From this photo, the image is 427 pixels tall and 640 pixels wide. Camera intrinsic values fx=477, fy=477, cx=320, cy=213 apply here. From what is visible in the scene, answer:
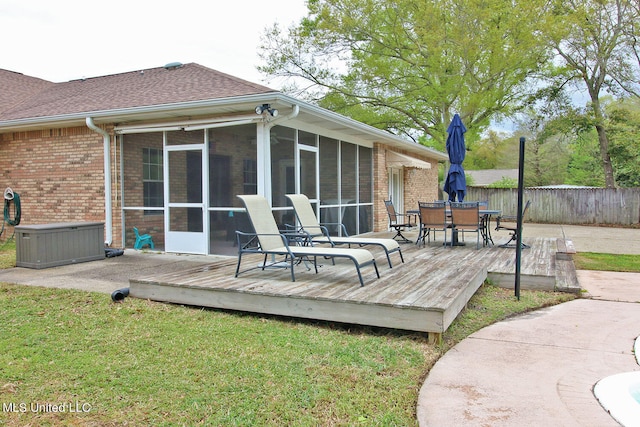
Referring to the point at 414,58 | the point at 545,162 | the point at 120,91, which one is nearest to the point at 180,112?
the point at 120,91

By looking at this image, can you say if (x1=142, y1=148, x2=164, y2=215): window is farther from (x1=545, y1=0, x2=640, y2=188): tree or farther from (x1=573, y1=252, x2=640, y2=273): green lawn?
(x1=545, y1=0, x2=640, y2=188): tree

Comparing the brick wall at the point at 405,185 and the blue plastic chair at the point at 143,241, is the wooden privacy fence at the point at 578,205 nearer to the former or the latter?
the brick wall at the point at 405,185

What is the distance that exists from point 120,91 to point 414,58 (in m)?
15.2

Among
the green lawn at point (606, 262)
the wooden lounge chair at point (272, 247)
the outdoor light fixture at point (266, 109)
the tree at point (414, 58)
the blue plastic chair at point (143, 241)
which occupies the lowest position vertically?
the green lawn at point (606, 262)

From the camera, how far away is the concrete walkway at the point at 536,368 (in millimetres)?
2758

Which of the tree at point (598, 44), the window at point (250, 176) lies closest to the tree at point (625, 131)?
the tree at point (598, 44)

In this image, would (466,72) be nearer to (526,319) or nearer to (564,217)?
(564,217)

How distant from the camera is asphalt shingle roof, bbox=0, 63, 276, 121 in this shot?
8.44m

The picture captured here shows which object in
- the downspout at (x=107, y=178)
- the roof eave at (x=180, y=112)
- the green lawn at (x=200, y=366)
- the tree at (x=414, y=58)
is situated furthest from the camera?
the tree at (x=414, y=58)

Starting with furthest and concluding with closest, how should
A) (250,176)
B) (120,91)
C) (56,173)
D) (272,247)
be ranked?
(120,91), (56,173), (250,176), (272,247)

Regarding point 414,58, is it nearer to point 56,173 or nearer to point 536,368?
point 56,173

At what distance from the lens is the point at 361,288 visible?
4871mm

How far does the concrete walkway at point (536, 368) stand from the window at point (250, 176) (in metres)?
4.70

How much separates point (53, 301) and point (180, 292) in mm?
1450
